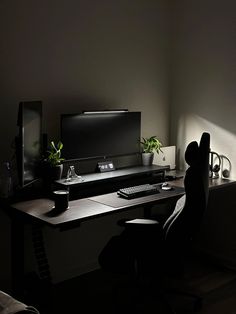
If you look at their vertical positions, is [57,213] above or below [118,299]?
above

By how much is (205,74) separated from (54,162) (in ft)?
4.91

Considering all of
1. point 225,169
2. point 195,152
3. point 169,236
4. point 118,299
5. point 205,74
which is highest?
point 205,74

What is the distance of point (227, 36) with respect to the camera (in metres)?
3.47

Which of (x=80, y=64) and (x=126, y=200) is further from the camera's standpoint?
(x=80, y=64)

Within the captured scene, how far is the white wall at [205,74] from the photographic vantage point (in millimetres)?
3492

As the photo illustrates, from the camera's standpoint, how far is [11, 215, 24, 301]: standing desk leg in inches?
108

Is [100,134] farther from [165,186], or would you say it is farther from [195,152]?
[195,152]

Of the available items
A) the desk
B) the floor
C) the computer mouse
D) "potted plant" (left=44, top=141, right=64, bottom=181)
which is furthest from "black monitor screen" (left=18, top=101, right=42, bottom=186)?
the computer mouse

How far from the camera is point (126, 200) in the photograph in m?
2.91

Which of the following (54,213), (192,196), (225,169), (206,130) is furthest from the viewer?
(206,130)

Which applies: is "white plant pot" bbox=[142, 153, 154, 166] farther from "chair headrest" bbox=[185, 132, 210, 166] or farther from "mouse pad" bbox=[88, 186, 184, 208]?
"chair headrest" bbox=[185, 132, 210, 166]

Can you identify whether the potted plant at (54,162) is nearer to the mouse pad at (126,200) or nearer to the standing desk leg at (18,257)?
the mouse pad at (126,200)

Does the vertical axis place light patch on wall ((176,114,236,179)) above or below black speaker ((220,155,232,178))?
above

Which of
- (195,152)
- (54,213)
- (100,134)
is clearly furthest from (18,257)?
(195,152)
